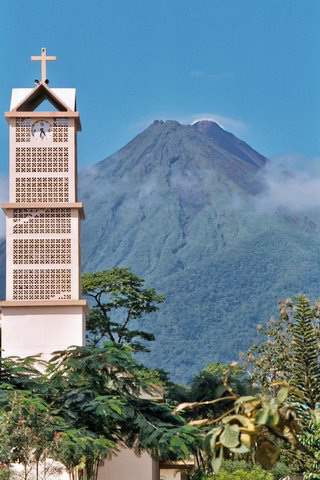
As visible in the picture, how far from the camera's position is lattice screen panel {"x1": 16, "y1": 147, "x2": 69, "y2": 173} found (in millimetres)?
23172

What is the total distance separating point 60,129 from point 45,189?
4.38 feet

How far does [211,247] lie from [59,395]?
173 metres

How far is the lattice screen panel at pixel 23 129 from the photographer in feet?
76.3

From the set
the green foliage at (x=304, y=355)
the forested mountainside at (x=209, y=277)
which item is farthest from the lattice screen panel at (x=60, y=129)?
the forested mountainside at (x=209, y=277)

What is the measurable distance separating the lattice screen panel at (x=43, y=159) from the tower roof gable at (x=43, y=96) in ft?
3.03

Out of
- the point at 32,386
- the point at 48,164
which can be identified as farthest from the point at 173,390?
the point at 32,386

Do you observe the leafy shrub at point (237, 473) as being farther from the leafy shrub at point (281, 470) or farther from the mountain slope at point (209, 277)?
the mountain slope at point (209, 277)

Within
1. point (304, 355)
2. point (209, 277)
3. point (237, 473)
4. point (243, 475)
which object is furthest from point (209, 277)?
point (304, 355)

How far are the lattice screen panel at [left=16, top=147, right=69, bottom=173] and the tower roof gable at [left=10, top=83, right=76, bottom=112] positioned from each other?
3.03ft

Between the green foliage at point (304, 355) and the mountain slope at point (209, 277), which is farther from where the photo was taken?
the mountain slope at point (209, 277)

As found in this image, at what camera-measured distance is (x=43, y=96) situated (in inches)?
941

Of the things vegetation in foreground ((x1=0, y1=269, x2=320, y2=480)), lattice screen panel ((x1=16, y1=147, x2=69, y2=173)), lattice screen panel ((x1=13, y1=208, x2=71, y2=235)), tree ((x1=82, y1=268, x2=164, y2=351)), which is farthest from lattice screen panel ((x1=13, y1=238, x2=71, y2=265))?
tree ((x1=82, y1=268, x2=164, y2=351))

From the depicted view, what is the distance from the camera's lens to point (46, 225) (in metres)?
23.0

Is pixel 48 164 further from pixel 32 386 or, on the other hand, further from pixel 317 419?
pixel 317 419
